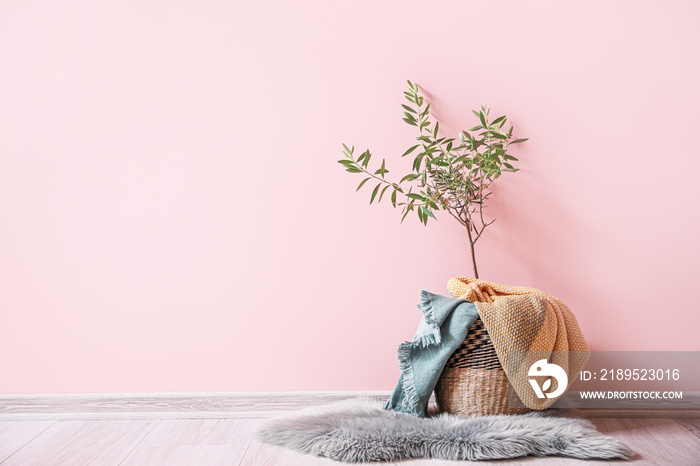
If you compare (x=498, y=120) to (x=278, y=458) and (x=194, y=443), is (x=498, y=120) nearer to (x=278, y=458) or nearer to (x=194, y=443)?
(x=278, y=458)

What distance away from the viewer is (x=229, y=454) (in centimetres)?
161

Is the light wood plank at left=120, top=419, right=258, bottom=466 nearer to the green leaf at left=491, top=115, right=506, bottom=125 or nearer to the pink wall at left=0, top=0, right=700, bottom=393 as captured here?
the pink wall at left=0, top=0, right=700, bottom=393

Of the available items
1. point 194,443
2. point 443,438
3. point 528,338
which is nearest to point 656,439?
point 528,338

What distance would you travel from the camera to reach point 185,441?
1728 mm

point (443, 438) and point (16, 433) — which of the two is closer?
point (443, 438)

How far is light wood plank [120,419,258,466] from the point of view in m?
1.57

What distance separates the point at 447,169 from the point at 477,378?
67 cm

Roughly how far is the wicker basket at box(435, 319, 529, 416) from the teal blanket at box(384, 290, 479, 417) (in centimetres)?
4

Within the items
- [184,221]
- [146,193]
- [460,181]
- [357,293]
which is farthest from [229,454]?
[460,181]

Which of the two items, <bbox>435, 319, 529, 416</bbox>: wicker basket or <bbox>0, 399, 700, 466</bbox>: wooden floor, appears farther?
<bbox>435, 319, 529, 416</bbox>: wicker basket

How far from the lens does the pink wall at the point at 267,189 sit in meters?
2.00

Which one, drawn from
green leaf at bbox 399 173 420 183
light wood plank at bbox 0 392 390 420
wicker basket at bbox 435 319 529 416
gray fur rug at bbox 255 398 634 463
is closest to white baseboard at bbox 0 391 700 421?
light wood plank at bbox 0 392 390 420

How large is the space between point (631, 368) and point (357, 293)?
3.21 feet

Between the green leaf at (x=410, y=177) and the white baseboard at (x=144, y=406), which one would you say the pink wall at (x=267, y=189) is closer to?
the white baseboard at (x=144, y=406)
